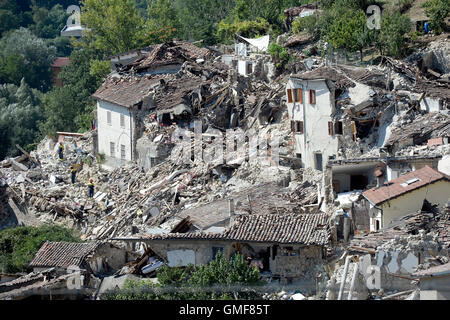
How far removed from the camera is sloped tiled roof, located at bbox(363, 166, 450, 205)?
30.0m

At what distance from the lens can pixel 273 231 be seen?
30469 mm

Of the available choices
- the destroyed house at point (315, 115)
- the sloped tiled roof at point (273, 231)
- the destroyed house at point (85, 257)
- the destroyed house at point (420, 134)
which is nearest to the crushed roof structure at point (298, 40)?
the destroyed house at point (315, 115)

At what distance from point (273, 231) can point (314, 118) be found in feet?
33.5

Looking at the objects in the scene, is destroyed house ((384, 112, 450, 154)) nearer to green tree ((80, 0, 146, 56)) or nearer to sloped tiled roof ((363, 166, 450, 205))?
sloped tiled roof ((363, 166, 450, 205))

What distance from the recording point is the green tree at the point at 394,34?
46.1 m

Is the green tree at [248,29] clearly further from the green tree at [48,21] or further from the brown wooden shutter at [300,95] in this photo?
the green tree at [48,21]

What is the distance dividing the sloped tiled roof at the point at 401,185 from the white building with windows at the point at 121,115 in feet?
55.8

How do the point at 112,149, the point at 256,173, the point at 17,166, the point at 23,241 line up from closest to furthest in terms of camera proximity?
the point at 256,173 < the point at 23,241 < the point at 112,149 < the point at 17,166

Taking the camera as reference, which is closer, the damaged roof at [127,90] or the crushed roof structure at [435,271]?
the crushed roof structure at [435,271]

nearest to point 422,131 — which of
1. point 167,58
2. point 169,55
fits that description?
point 167,58

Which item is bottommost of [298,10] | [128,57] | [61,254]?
[61,254]

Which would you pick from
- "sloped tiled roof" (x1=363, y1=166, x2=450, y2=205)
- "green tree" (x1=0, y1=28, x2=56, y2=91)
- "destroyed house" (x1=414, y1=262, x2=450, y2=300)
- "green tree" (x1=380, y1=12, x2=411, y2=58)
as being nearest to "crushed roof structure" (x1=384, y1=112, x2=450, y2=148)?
"sloped tiled roof" (x1=363, y1=166, x2=450, y2=205)

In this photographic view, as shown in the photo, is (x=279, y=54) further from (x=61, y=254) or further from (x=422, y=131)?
(x=61, y=254)

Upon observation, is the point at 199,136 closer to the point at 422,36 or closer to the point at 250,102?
the point at 250,102
